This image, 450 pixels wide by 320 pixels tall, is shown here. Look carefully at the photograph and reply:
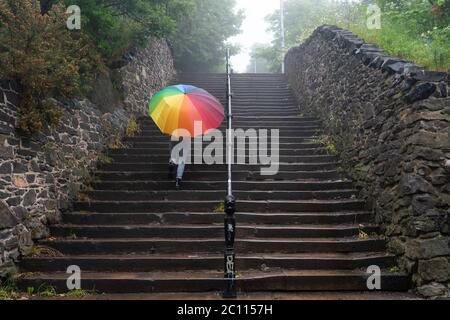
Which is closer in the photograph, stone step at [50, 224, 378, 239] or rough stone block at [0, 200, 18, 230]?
rough stone block at [0, 200, 18, 230]

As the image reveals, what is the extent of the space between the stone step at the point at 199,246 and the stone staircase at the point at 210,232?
14mm

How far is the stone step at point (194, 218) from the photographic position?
20.1 ft

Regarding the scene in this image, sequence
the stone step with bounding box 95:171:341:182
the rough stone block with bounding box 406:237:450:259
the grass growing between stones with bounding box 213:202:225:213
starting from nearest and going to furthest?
the rough stone block with bounding box 406:237:450:259
the grass growing between stones with bounding box 213:202:225:213
the stone step with bounding box 95:171:341:182

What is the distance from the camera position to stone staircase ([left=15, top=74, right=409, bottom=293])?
4.77 meters

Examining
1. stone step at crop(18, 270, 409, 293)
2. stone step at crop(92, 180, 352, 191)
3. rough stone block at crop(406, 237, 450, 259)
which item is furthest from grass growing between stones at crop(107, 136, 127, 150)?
rough stone block at crop(406, 237, 450, 259)

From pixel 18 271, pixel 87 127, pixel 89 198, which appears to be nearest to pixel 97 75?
pixel 87 127

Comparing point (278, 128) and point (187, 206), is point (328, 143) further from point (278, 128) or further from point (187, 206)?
point (187, 206)

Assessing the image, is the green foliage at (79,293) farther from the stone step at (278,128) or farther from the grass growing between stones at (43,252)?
the stone step at (278,128)

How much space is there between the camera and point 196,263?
516cm

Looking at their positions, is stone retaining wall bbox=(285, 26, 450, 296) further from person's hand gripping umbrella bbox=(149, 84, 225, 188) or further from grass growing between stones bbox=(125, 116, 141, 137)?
grass growing between stones bbox=(125, 116, 141, 137)

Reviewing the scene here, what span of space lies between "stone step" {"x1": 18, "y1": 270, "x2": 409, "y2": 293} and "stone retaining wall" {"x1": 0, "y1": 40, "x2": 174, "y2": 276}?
0.72 meters

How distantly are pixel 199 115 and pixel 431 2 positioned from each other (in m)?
5.64

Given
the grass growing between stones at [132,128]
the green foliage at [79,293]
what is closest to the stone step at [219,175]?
the grass growing between stones at [132,128]

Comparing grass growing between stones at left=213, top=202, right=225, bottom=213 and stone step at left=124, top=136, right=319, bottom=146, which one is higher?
stone step at left=124, top=136, right=319, bottom=146
